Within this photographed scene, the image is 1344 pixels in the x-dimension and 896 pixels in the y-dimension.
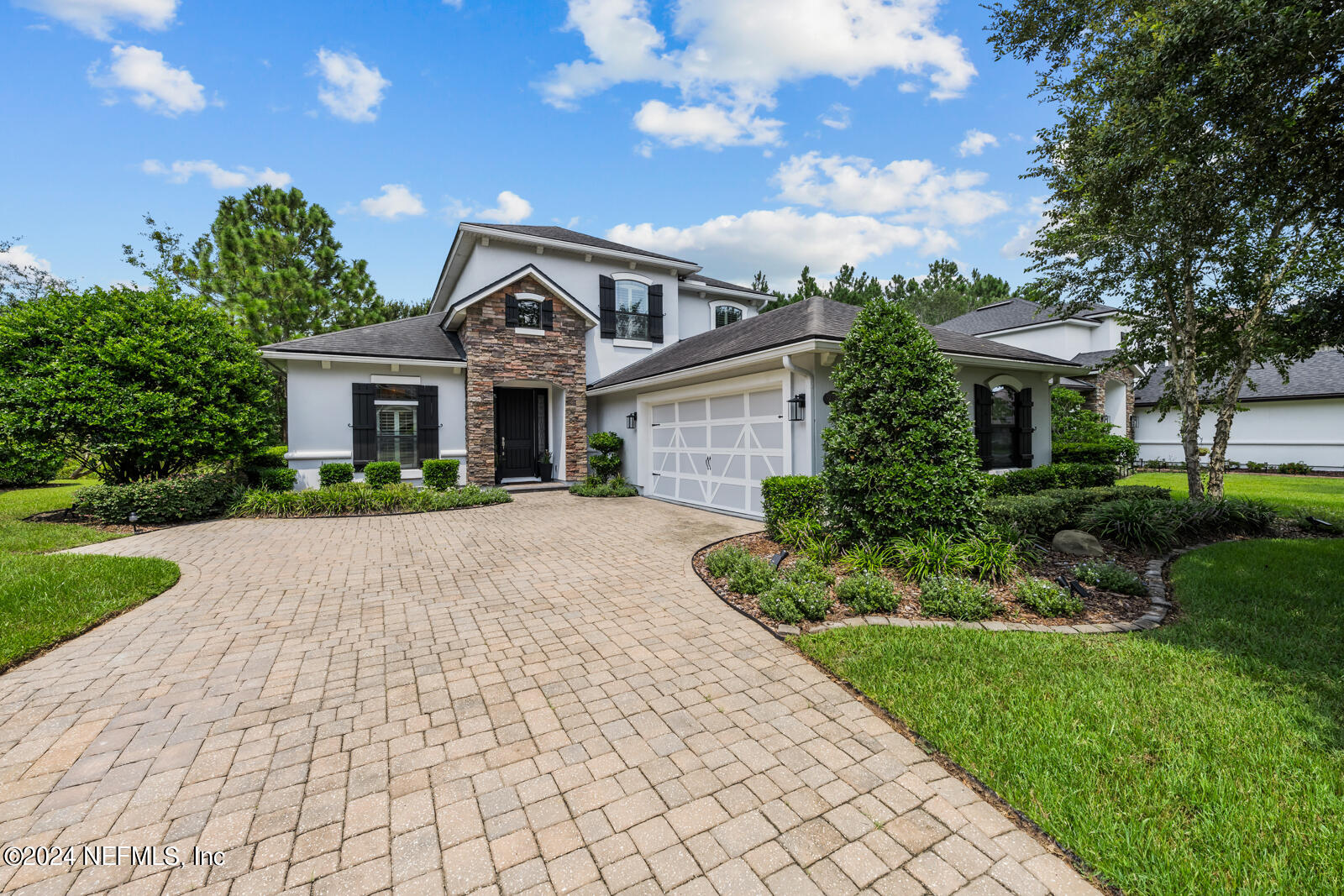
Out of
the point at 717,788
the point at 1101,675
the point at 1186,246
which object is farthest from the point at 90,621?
the point at 1186,246

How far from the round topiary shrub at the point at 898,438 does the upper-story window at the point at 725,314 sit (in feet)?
41.2

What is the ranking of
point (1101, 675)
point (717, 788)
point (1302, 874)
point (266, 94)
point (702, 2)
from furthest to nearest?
1. point (266, 94)
2. point (702, 2)
3. point (1101, 675)
4. point (717, 788)
5. point (1302, 874)

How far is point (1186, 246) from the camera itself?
7.38 meters

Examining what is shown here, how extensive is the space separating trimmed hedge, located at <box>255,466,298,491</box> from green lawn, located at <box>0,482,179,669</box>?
3617 mm

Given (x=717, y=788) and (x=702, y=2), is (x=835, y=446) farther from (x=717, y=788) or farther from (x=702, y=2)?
(x=702, y=2)

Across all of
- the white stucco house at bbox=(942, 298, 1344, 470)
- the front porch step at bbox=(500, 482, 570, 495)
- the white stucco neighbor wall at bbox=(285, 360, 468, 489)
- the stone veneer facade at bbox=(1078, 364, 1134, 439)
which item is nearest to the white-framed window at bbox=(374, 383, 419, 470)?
the white stucco neighbor wall at bbox=(285, 360, 468, 489)

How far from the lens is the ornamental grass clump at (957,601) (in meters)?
4.49

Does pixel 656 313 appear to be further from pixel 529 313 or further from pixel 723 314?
pixel 529 313

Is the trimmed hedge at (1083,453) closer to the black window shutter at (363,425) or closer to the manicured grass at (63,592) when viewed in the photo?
the black window shutter at (363,425)

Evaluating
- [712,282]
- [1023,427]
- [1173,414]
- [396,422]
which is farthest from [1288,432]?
[396,422]

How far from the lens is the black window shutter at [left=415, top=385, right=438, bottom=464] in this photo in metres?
13.0

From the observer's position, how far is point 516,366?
44.1 feet

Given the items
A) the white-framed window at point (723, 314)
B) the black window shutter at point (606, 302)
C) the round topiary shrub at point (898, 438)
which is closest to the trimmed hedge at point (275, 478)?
the black window shutter at point (606, 302)

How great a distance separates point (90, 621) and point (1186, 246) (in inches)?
538
